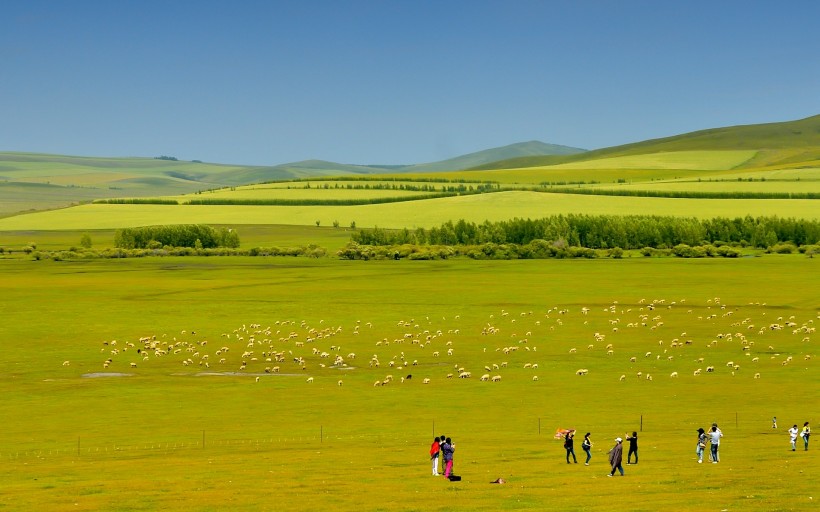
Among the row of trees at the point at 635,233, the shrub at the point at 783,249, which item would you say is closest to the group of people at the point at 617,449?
the shrub at the point at 783,249

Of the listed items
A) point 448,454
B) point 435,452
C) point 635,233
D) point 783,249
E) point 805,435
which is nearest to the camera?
point 448,454

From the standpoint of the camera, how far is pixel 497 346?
86812mm

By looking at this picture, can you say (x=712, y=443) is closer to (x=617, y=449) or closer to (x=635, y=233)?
(x=617, y=449)

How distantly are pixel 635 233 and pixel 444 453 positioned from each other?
149207 mm

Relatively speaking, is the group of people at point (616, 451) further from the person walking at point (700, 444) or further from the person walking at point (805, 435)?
the person walking at point (805, 435)

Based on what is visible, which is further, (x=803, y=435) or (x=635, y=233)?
(x=635, y=233)

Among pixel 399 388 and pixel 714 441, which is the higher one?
pixel 714 441

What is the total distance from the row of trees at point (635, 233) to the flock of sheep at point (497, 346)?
76.4 metres

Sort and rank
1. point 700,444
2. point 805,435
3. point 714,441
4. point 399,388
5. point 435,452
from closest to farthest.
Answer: point 435,452, point 714,441, point 700,444, point 805,435, point 399,388

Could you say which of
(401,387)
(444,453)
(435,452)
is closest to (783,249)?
(401,387)

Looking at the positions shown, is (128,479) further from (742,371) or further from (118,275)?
(118,275)

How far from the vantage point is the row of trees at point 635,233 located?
18262 centimetres

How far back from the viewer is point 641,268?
5773 inches

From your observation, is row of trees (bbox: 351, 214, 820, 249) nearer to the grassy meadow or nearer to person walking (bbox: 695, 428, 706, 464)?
the grassy meadow
